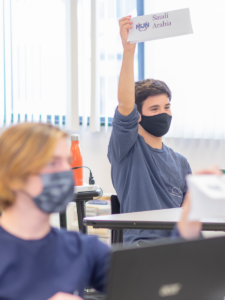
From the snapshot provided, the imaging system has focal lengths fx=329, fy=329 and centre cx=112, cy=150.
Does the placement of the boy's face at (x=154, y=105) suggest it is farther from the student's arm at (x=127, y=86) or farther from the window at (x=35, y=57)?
the window at (x=35, y=57)

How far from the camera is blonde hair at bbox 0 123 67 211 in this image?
2.02 ft

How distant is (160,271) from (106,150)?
219 centimetres

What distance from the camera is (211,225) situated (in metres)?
1.19

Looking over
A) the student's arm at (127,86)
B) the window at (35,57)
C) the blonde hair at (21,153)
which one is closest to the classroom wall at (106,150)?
the window at (35,57)

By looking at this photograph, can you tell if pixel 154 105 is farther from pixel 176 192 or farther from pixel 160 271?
pixel 160 271

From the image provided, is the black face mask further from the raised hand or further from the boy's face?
the raised hand

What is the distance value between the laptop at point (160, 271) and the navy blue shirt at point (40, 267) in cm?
9

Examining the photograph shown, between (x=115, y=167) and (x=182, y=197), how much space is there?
374mm

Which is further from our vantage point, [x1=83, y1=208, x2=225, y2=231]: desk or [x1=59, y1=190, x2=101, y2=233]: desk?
[x1=59, y1=190, x2=101, y2=233]: desk

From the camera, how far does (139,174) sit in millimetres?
1552


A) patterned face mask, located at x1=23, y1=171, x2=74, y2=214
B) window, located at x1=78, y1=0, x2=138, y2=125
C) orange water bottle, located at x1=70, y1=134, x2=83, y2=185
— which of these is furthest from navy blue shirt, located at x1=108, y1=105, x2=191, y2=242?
window, located at x1=78, y1=0, x2=138, y2=125

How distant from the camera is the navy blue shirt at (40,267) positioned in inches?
26.0

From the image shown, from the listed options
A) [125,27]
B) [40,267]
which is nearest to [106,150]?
[125,27]

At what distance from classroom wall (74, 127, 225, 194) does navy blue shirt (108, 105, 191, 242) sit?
105 cm
